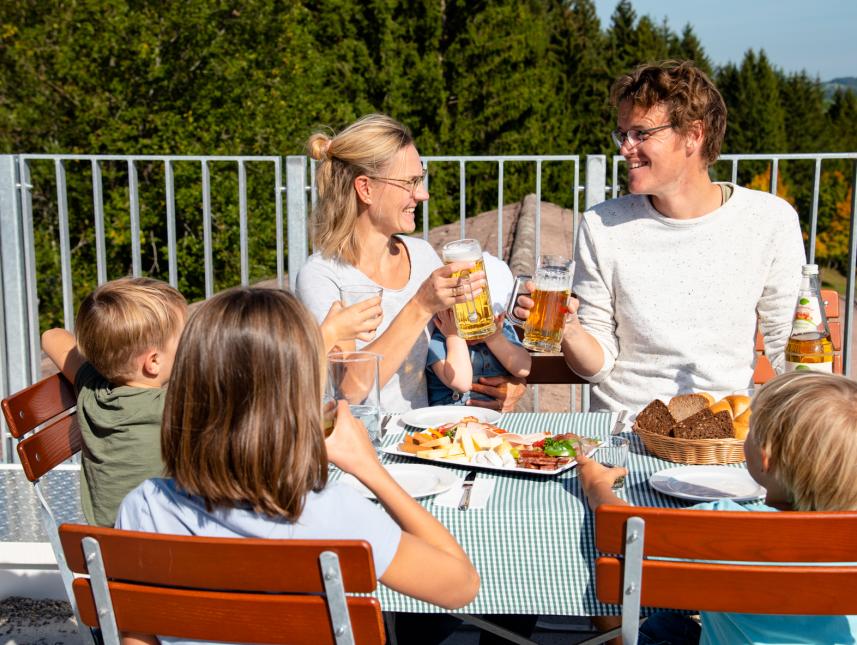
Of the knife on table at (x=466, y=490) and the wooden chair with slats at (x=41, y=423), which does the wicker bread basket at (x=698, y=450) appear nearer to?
the knife on table at (x=466, y=490)

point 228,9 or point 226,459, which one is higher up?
point 228,9

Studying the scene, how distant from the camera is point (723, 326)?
3.10 m

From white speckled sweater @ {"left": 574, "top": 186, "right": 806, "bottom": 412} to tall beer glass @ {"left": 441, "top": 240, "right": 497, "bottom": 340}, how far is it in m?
0.60

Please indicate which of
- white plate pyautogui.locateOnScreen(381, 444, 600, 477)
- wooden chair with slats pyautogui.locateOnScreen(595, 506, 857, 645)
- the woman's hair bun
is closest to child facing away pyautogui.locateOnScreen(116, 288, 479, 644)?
wooden chair with slats pyautogui.locateOnScreen(595, 506, 857, 645)

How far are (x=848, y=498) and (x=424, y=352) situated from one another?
1687mm

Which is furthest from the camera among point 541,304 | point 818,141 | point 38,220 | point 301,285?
point 818,141

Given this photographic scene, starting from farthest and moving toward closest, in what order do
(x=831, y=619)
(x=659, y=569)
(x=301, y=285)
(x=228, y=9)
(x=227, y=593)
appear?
(x=228, y=9)
(x=301, y=285)
(x=831, y=619)
(x=659, y=569)
(x=227, y=593)

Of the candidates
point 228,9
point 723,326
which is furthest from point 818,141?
point 723,326

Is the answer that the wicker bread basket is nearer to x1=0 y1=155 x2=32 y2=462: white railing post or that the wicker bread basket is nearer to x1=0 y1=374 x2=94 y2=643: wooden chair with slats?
x1=0 y1=374 x2=94 y2=643: wooden chair with slats

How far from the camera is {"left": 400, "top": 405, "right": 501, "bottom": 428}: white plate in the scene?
2.55 meters

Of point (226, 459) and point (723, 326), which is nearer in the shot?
point (226, 459)

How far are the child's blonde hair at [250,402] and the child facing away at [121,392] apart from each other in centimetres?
92

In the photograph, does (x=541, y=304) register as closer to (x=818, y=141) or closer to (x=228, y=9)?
(x=228, y=9)

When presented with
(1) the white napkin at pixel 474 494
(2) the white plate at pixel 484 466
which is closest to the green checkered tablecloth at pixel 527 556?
(1) the white napkin at pixel 474 494
